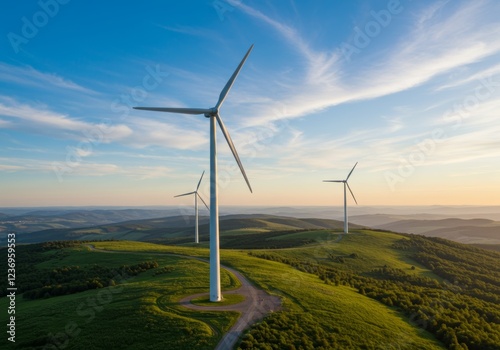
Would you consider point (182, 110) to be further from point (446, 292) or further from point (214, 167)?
point (446, 292)

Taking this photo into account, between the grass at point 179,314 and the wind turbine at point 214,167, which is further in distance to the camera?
the wind turbine at point 214,167

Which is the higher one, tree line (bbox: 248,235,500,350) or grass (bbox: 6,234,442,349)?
grass (bbox: 6,234,442,349)

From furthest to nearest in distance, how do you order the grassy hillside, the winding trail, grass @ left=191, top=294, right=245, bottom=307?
grass @ left=191, top=294, right=245, bottom=307 → the grassy hillside → the winding trail

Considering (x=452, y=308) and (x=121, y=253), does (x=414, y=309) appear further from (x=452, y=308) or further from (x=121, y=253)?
(x=121, y=253)

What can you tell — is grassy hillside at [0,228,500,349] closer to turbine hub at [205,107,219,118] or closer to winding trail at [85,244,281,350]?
winding trail at [85,244,281,350]

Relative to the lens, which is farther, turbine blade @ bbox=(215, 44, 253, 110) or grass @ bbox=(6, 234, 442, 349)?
turbine blade @ bbox=(215, 44, 253, 110)

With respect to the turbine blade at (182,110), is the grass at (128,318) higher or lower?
lower

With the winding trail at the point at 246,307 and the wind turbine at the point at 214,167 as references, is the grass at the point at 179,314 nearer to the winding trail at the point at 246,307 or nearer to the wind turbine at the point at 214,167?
the winding trail at the point at 246,307

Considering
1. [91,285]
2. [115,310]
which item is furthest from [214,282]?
[91,285]

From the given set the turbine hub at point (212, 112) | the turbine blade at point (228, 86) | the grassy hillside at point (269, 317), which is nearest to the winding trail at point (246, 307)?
the grassy hillside at point (269, 317)

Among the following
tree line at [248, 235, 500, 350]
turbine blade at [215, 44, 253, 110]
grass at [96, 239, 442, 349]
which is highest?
turbine blade at [215, 44, 253, 110]

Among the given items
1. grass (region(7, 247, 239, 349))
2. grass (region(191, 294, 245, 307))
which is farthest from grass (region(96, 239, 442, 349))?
grass (region(7, 247, 239, 349))

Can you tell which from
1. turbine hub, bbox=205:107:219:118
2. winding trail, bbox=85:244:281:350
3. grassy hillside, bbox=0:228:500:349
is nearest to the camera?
winding trail, bbox=85:244:281:350
